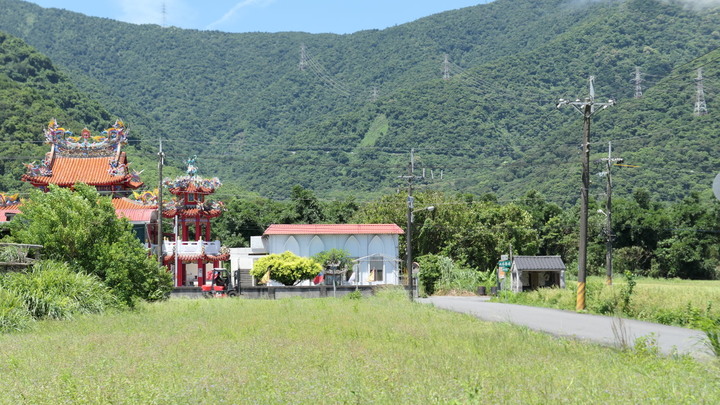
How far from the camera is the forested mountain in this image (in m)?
96.8

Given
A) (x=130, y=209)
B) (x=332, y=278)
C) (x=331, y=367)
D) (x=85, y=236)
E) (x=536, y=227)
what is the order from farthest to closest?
1. (x=536, y=227)
2. (x=130, y=209)
3. (x=332, y=278)
4. (x=85, y=236)
5. (x=331, y=367)

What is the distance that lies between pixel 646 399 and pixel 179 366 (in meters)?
7.48

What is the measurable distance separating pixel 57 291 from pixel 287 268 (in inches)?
978

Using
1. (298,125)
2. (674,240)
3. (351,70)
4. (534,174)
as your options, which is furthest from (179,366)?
(351,70)

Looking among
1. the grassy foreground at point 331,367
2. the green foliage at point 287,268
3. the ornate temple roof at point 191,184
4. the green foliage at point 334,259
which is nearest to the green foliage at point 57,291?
the grassy foreground at point 331,367

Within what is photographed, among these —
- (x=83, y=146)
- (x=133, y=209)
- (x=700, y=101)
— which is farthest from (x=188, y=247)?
(x=700, y=101)

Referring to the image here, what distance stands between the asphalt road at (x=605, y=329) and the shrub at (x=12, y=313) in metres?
13.9

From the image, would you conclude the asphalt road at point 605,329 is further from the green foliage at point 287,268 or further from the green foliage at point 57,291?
the green foliage at point 287,268

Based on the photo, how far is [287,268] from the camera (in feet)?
158

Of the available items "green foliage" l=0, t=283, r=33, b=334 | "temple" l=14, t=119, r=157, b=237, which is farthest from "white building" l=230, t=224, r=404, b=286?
"green foliage" l=0, t=283, r=33, b=334

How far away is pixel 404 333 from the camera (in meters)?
18.7

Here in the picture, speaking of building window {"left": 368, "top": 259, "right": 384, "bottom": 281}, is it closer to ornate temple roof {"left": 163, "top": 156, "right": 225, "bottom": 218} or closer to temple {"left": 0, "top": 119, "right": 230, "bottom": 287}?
temple {"left": 0, "top": 119, "right": 230, "bottom": 287}

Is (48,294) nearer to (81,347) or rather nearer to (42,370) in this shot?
(81,347)

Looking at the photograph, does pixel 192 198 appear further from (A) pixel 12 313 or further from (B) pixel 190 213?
(A) pixel 12 313
